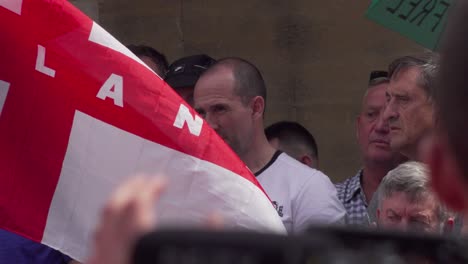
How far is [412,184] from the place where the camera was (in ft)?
12.3

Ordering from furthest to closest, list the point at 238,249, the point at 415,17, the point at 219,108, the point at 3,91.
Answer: the point at 415,17
the point at 219,108
the point at 3,91
the point at 238,249

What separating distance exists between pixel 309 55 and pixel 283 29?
240mm

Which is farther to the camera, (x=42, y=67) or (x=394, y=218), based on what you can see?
(x=42, y=67)

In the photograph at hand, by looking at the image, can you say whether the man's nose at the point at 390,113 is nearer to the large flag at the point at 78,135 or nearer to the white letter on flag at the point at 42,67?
the large flag at the point at 78,135

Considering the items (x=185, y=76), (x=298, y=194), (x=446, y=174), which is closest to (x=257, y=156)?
(x=298, y=194)

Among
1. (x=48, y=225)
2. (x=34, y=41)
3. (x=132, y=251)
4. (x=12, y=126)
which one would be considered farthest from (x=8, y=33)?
(x=132, y=251)

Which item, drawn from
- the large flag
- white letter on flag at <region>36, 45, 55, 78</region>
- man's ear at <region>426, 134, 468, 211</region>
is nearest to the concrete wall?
the large flag

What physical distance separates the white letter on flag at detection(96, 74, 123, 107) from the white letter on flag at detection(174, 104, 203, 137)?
21 cm

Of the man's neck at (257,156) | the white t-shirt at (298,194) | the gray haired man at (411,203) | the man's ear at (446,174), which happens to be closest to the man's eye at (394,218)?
the gray haired man at (411,203)

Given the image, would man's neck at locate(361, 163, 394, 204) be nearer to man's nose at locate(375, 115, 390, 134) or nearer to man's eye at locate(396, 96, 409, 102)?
man's nose at locate(375, 115, 390, 134)

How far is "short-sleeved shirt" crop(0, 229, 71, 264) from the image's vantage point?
13.7 feet

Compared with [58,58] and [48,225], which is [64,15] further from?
[48,225]

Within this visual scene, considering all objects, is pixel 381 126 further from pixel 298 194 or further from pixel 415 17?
pixel 298 194

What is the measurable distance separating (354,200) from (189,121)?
1301 millimetres
